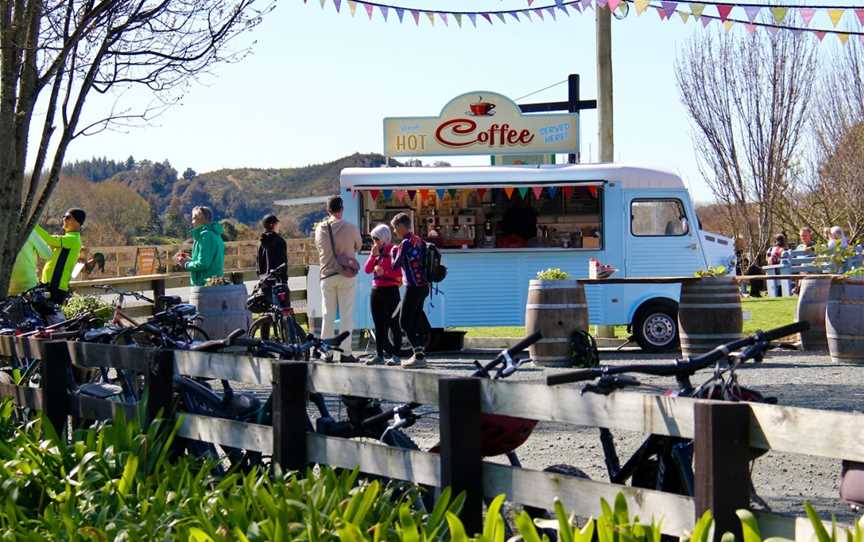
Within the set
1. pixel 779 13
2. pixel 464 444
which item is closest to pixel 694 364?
pixel 464 444

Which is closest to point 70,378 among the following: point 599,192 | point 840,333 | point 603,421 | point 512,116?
point 603,421

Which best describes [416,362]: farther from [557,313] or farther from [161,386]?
[161,386]

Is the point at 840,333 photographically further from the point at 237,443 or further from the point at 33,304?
the point at 237,443

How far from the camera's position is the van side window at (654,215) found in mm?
17234

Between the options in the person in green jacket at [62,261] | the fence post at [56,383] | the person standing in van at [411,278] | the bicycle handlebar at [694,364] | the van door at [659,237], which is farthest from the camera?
the van door at [659,237]

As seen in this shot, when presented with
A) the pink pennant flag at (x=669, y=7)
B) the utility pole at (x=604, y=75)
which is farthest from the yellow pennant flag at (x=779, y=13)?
the utility pole at (x=604, y=75)

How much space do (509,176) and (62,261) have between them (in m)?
6.92

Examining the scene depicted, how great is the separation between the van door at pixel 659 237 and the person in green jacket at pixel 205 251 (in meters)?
5.47

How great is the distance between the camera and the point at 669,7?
15578 mm

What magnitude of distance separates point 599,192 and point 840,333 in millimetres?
4039

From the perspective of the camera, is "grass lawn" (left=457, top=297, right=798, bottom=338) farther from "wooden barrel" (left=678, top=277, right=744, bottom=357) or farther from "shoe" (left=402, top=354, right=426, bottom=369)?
"shoe" (left=402, top=354, right=426, bottom=369)

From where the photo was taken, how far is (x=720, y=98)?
129ft

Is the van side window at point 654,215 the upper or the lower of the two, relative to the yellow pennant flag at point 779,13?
lower

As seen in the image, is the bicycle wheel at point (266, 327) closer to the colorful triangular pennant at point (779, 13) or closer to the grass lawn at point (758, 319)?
the grass lawn at point (758, 319)
